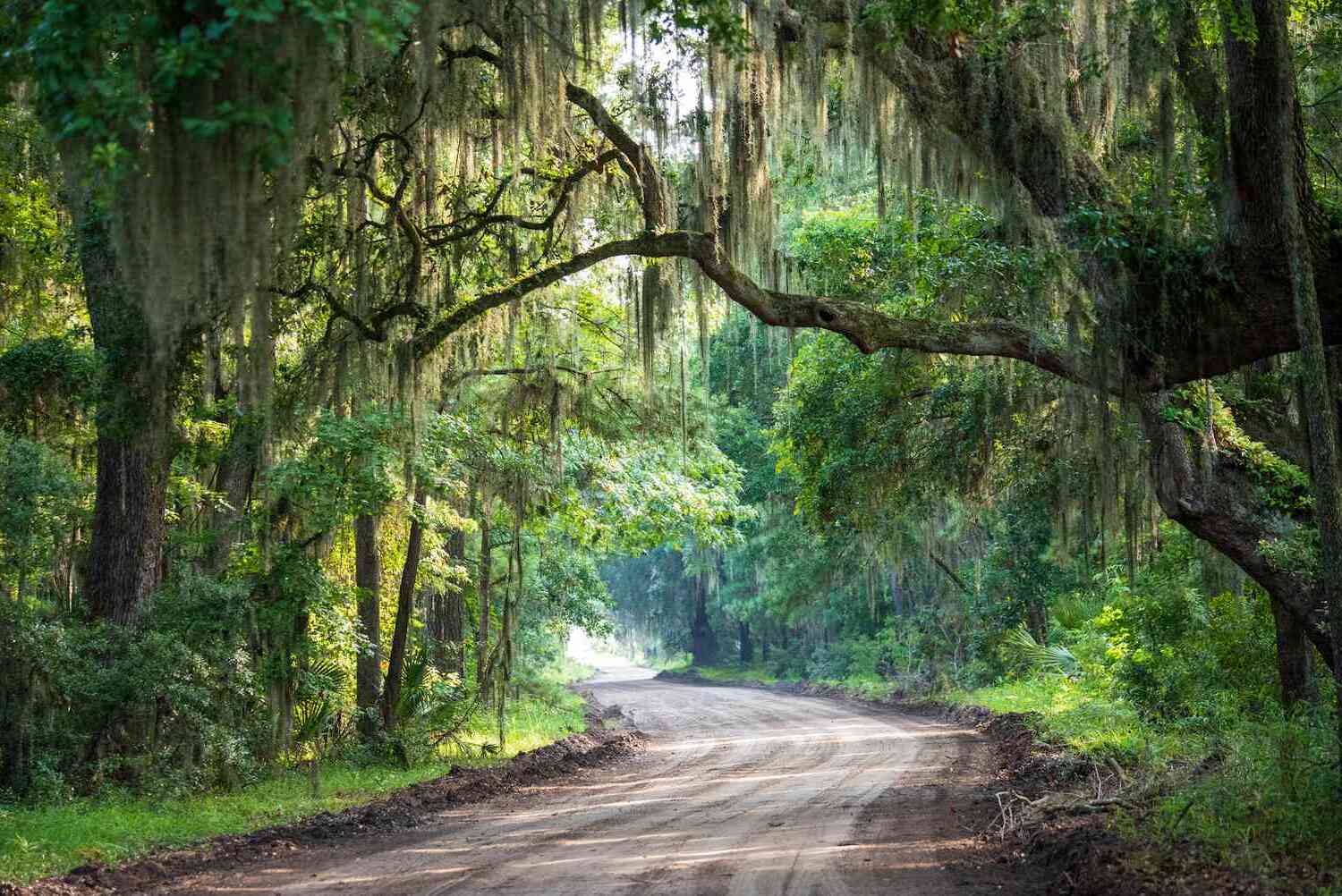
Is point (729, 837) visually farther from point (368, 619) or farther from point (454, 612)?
point (454, 612)

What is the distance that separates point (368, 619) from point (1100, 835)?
36.0ft

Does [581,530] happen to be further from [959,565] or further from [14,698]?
[959,565]

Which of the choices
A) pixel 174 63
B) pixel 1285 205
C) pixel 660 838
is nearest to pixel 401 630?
pixel 660 838

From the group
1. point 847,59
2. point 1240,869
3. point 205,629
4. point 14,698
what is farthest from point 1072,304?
point 14,698

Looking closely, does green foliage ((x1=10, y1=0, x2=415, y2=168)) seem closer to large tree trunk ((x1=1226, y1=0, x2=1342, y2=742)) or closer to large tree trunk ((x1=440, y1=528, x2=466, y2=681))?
large tree trunk ((x1=1226, y1=0, x2=1342, y2=742))

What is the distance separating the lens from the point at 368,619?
15516mm

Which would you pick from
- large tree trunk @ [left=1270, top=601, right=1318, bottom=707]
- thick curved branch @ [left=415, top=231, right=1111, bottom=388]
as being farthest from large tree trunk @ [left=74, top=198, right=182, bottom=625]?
large tree trunk @ [left=1270, top=601, right=1318, bottom=707]

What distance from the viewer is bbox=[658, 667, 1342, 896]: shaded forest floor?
5.64 m

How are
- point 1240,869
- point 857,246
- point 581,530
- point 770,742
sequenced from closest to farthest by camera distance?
point 1240,869
point 857,246
point 581,530
point 770,742

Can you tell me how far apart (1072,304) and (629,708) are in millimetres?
21192

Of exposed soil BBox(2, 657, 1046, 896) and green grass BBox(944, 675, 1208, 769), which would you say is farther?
green grass BBox(944, 675, 1208, 769)

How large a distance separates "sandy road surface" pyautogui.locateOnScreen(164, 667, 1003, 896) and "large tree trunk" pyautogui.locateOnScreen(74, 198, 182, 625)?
399cm

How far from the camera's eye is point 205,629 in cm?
1097

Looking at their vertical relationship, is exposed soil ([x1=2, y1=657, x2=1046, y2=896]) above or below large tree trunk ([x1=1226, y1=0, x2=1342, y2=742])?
below
